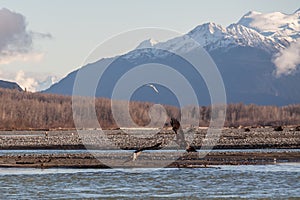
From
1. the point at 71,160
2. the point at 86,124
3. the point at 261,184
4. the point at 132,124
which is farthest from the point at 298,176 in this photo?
the point at 86,124

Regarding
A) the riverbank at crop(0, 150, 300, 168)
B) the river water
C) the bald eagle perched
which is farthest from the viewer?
the bald eagle perched

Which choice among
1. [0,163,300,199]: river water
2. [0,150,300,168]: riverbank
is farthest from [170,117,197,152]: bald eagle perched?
[0,163,300,199]: river water

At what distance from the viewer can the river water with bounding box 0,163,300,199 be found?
29.7 m

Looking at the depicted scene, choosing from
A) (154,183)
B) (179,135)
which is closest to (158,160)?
(179,135)

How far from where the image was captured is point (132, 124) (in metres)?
171

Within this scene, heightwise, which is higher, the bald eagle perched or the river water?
the bald eagle perched

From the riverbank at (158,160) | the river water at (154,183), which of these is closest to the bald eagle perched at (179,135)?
the riverbank at (158,160)

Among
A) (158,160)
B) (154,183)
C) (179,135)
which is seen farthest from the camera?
(179,135)

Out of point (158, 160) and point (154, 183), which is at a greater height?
point (158, 160)

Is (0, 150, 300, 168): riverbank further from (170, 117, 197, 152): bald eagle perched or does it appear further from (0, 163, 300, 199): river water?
(0, 163, 300, 199): river water

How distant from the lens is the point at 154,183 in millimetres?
33625

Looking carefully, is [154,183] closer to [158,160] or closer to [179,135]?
[158,160]

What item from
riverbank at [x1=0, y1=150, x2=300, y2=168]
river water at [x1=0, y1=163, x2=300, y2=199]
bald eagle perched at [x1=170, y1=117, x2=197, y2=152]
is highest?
bald eagle perched at [x1=170, y1=117, x2=197, y2=152]

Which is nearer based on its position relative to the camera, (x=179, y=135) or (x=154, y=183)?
(x=154, y=183)
